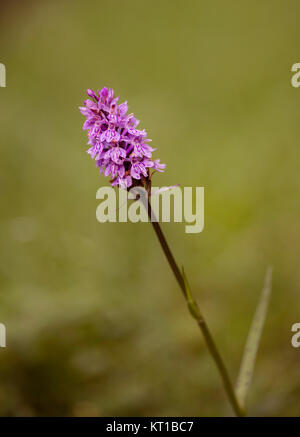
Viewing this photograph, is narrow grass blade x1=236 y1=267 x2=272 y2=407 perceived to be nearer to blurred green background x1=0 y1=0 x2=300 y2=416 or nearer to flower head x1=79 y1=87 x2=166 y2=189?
blurred green background x1=0 y1=0 x2=300 y2=416

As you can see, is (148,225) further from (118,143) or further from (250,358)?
(118,143)

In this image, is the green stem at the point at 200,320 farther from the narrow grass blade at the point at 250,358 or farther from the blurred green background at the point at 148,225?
the blurred green background at the point at 148,225

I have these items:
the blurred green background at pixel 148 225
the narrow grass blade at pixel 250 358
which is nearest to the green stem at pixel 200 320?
the narrow grass blade at pixel 250 358

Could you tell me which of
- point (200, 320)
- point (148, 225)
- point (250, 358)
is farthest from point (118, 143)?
point (148, 225)

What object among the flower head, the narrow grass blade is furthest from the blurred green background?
the flower head
